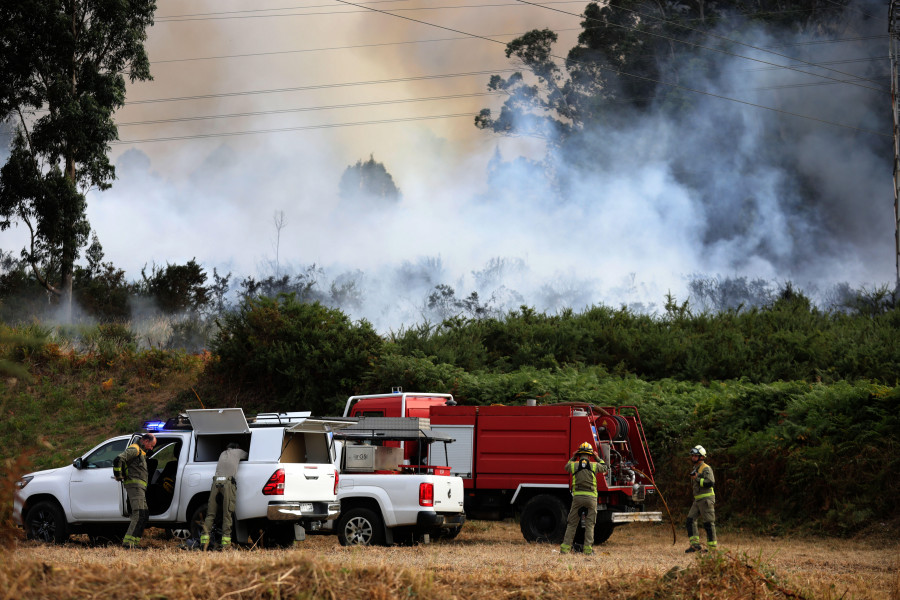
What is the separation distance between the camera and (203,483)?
43.5 feet

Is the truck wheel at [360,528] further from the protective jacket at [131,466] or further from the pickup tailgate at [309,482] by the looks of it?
the protective jacket at [131,466]

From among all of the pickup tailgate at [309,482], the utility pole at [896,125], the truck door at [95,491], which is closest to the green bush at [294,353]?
the truck door at [95,491]

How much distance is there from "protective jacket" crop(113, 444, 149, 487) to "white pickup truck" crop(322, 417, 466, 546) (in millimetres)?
3040

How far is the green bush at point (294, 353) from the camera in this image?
81.7 feet

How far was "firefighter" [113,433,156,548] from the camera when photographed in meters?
12.8

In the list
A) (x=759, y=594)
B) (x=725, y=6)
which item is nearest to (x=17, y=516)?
(x=759, y=594)

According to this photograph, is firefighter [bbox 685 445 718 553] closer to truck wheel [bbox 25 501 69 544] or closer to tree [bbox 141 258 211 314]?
truck wheel [bbox 25 501 69 544]

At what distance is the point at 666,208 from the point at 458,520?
41.4 meters

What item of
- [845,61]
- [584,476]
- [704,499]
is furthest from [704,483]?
[845,61]

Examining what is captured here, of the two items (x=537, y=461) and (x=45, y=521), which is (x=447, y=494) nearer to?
(x=537, y=461)

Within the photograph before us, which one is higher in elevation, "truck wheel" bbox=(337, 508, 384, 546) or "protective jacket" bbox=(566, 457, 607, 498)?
"protective jacket" bbox=(566, 457, 607, 498)

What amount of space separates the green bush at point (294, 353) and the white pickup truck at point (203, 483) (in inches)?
401

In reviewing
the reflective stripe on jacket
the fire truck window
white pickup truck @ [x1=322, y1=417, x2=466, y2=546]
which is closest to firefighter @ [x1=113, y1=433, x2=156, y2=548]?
the fire truck window

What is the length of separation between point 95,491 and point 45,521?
3.57ft
